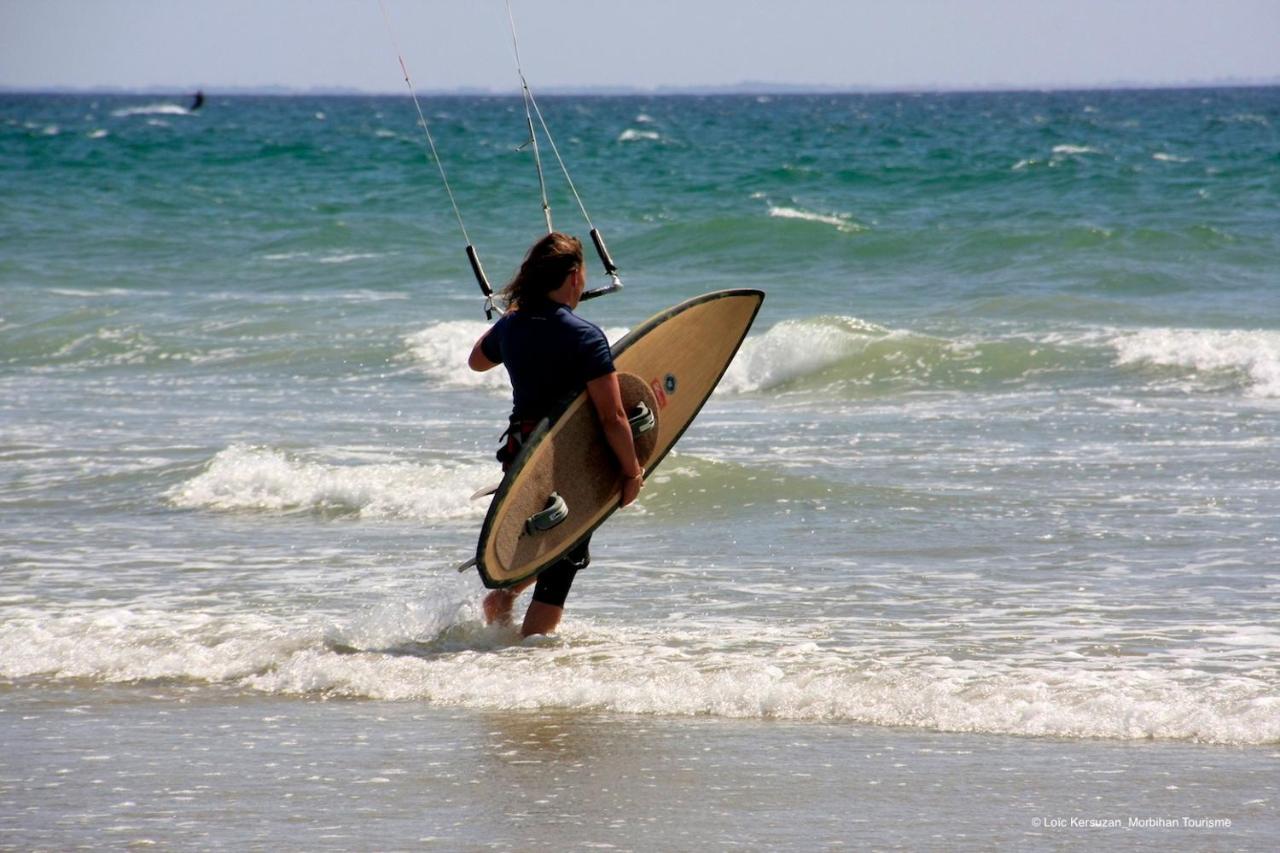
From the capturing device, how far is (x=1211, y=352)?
504 inches

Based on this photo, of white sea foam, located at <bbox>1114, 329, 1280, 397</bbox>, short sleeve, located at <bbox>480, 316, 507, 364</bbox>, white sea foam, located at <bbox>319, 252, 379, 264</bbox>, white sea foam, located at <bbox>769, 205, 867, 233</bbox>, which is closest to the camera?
short sleeve, located at <bbox>480, 316, 507, 364</bbox>

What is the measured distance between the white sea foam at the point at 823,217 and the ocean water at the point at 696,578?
304cm

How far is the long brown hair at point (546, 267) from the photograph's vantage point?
5121mm

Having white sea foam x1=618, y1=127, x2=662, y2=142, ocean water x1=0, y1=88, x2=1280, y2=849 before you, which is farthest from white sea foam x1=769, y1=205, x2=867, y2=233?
white sea foam x1=618, y1=127, x2=662, y2=142

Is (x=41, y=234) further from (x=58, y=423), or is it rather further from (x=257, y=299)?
(x=58, y=423)

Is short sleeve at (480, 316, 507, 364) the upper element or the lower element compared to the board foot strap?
upper

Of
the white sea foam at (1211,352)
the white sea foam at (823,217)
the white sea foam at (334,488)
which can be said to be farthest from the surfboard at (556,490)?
the white sea foam at (823,217)

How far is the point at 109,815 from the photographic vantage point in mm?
4012

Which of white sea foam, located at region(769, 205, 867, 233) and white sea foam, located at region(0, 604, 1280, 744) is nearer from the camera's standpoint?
white sea foam, located at region(0, 604, 1280, 744)

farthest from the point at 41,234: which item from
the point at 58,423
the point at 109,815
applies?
the point at 109,815

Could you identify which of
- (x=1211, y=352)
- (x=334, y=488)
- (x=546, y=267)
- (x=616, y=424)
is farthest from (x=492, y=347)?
(x=1211, y=352)

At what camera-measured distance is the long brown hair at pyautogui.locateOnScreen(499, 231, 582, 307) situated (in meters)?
5.12

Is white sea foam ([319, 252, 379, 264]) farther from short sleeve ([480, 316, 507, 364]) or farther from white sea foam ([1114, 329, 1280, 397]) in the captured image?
short sleeve ([480, 316, 507, 364])

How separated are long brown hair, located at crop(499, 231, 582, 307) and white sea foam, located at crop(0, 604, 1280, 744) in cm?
129
